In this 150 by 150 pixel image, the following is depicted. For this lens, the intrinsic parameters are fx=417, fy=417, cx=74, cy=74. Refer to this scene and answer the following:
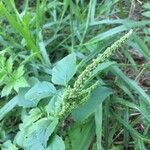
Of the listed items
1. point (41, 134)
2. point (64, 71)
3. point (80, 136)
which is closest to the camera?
point (41, 134)

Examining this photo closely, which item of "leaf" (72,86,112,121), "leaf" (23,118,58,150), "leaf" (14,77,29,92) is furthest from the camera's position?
"leaf" (14,77,29,92)

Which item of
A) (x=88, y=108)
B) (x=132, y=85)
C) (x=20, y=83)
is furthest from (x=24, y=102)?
(x=132, y=85)

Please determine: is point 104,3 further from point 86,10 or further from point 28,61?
point 28,61

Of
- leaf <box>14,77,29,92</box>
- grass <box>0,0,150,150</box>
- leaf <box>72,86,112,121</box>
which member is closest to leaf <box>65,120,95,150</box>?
grass <box>0,0,150,150</box>

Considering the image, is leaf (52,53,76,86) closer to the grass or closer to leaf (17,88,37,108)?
the grass

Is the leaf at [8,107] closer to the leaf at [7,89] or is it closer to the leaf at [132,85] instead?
the leaf at [7,89]

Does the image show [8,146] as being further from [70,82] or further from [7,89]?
[70,82]

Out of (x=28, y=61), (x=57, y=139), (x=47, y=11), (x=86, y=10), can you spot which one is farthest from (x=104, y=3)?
(x=57, y=139)

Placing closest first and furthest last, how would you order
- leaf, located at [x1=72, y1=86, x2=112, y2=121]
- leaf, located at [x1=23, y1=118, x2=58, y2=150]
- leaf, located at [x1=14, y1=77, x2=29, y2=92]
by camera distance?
1. leaf, located at [x1=23, y1=118, x2=58, y2=150]
2. leaf, located at [x1=72, y1=86, x2=112, y2=121]
3. leaf, located at [x1=14, y1=77, x2=29, y2=92]
